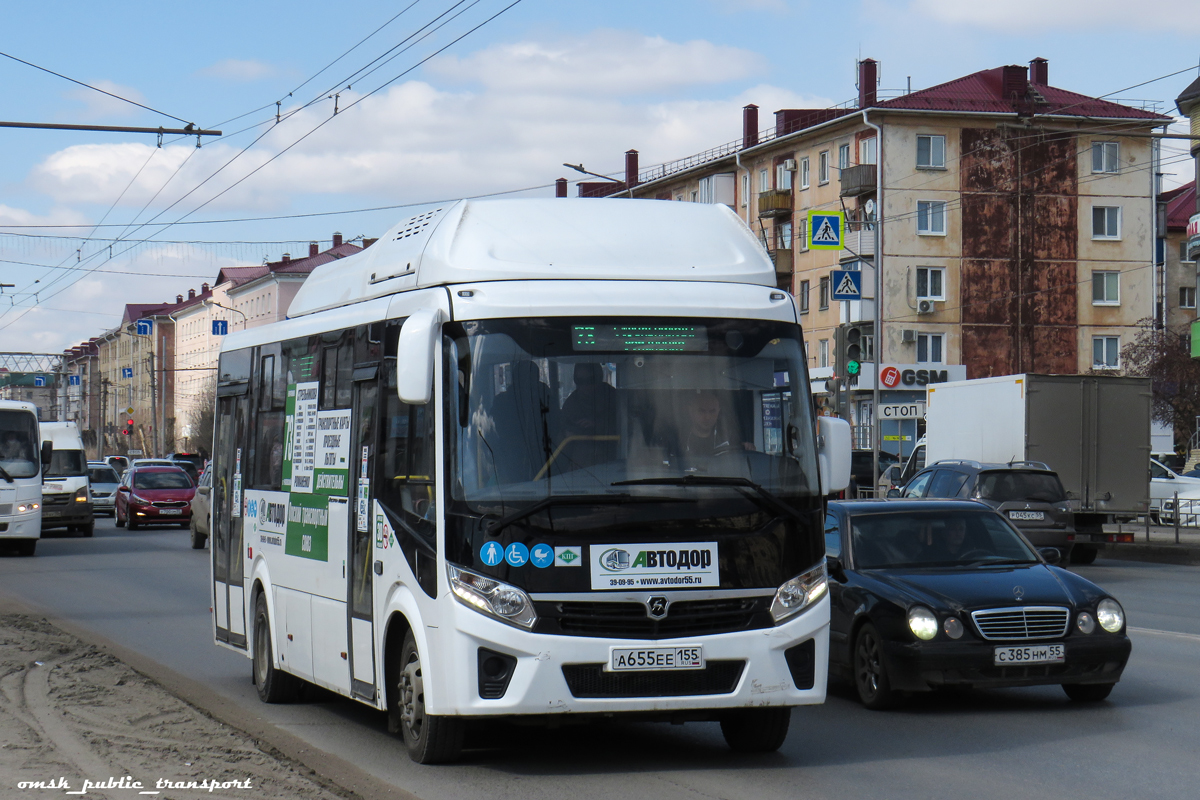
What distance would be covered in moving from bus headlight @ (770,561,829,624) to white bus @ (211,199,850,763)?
0.01 metres

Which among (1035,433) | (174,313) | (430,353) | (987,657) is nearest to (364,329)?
(430,353)

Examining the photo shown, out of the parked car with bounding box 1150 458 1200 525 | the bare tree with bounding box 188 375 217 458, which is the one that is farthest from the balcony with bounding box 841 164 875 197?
the bare tree with bounding box 188 375 217 458

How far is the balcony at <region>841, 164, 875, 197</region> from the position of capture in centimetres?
6375

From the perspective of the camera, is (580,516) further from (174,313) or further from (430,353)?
(174,313)

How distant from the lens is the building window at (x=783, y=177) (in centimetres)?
7100

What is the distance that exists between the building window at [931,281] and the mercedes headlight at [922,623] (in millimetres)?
56111

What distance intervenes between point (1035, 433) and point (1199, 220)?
14.1 metres

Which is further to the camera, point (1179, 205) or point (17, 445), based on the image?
point (1179, 205)

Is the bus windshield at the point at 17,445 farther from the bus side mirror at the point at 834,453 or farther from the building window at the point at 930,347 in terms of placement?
the building window at the point at 930,347

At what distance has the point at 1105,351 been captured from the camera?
66.9 meters

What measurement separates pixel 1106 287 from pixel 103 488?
40.4 m

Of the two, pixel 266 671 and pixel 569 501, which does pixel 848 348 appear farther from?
pixel 569 501

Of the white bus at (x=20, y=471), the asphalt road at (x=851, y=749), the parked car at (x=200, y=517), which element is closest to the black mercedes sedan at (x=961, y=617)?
the asphalt road at (x=851, y=749)

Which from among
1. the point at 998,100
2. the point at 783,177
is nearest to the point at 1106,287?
the point at 998,100
